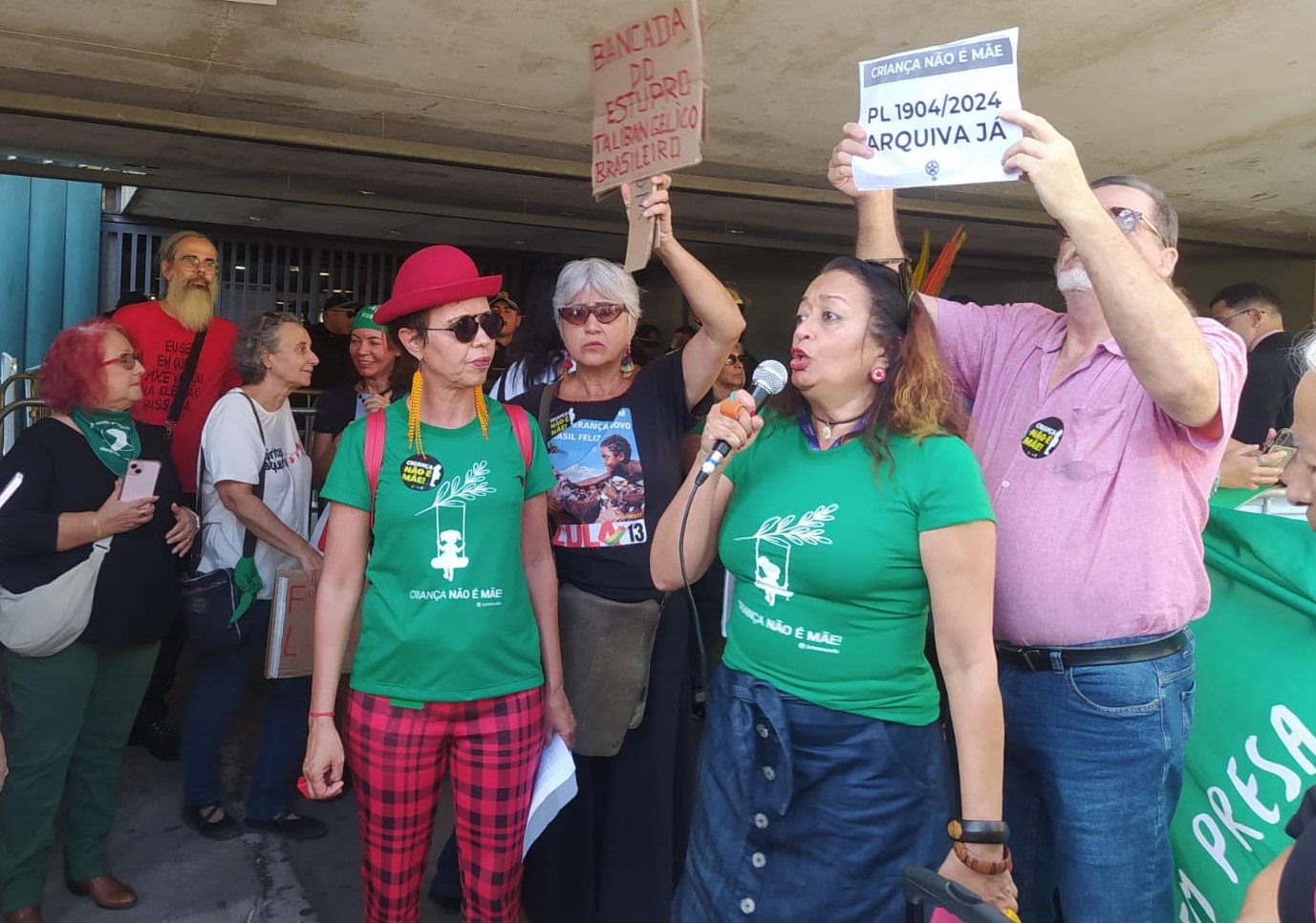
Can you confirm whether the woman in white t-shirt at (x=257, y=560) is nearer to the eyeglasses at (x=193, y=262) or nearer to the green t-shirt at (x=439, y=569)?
the eyeglasses at (x=193, y=262)

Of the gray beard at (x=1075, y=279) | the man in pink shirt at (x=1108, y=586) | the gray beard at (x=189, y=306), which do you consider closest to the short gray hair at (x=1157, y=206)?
the man in pink shirt at (x=1108, y=586)

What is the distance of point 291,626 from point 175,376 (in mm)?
1696

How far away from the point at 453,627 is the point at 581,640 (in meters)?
0.49

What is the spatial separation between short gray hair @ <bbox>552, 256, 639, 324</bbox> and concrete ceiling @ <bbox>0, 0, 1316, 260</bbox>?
1896 millimetres

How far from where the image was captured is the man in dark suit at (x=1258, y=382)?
8.61 ft

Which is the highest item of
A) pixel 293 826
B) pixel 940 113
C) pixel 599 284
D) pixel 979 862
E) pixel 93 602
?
pixel 940 113

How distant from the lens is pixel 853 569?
1785 millimetres

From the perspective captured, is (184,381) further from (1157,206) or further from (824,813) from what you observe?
(1157,206)

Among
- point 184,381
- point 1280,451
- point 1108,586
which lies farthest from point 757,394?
point 184,381

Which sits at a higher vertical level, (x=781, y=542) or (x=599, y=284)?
(x=599, y=284)

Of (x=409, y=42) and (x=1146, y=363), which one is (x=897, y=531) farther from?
(x=409, y=42)

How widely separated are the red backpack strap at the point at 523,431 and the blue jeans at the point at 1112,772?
1.26 m

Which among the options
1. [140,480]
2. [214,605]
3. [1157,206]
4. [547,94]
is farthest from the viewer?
[547,94]

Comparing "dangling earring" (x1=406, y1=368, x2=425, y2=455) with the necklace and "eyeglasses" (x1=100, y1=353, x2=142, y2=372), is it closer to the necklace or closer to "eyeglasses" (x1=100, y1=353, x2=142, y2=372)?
the necklace
